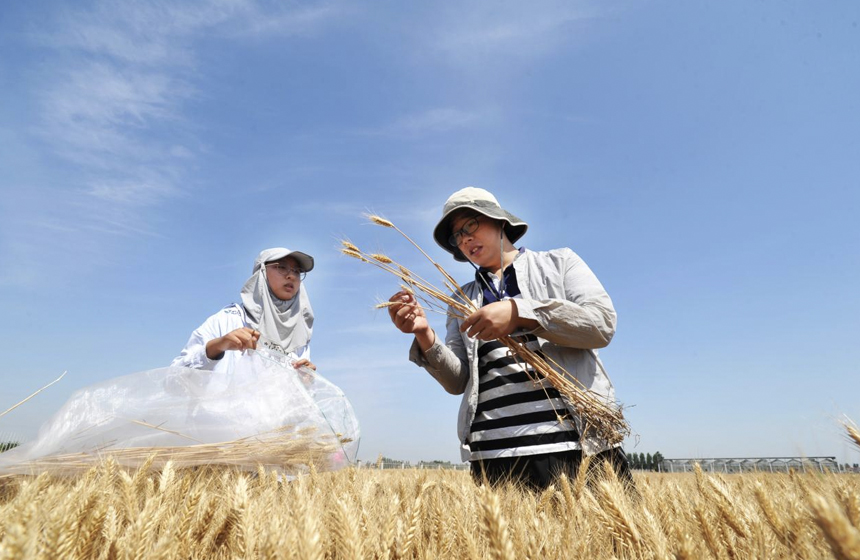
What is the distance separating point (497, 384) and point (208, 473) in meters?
1.31

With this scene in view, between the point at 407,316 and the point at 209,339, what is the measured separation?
1592 mm

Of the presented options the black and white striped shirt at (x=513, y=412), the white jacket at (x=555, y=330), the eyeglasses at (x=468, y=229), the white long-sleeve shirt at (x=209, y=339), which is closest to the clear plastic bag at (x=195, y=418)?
the white long-sleeve shirt at (x=209, y=339)

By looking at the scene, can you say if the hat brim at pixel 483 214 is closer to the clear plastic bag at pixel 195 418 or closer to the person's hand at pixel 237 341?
the clear plastic bag at pixel 195 418

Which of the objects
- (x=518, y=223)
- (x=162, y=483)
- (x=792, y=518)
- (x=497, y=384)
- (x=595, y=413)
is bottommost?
(x=792, y=518)

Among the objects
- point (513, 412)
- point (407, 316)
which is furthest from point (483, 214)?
point (513, 412)

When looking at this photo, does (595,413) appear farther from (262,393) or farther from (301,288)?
A: (301,288)

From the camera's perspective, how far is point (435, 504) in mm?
1319

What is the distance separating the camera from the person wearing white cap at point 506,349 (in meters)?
1.85

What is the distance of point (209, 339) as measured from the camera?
302cm

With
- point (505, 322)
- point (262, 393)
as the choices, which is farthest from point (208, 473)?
point (505, 322)

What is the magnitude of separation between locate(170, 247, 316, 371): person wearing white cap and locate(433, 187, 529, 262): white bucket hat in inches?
53.7

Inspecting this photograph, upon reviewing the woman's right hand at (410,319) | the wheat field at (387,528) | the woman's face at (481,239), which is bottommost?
the wheat field at (387,528)

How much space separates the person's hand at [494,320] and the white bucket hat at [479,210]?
0.52 metres

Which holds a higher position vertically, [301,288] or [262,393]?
[301,288]
